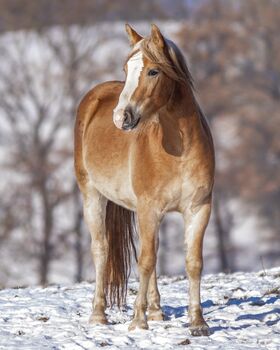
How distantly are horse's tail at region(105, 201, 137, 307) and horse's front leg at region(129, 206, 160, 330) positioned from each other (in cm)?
111

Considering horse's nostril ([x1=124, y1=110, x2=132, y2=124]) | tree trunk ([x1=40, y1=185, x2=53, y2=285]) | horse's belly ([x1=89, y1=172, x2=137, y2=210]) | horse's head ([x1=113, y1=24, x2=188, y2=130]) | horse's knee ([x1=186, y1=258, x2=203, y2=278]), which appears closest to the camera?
horse's nostril ([x1=124, y1=110, x2=132, y2=124])

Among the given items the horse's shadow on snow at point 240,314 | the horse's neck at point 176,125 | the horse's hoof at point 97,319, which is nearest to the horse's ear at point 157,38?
the horse's neck at point 176,125

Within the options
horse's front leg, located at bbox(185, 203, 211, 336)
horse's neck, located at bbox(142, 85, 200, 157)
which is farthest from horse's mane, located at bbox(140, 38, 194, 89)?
horse's front leg, located at bbox(185, 203, 211, 336)

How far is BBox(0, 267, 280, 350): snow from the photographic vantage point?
8141mm

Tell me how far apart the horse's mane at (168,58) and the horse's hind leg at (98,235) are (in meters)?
1.98

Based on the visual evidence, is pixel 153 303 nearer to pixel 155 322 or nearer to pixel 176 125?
pixel 155 322

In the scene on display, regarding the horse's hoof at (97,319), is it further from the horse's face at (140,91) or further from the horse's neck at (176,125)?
the horse's face at (140,91)

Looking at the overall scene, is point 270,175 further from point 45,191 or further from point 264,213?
point 45,191

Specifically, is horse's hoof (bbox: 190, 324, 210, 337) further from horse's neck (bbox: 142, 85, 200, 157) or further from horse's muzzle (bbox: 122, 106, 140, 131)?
horse's muzzle (bbox: 122, 106, 140, 131)

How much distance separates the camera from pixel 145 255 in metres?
8.56

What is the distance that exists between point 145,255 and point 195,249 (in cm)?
41

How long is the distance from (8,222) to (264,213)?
42.1 feet

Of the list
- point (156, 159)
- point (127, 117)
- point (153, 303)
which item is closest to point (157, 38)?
point (127, 117)

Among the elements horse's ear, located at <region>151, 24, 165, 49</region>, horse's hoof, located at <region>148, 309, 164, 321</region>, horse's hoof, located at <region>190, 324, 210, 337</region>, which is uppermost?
horse's ear, located at <region>151, 24, 165, 49</region>
